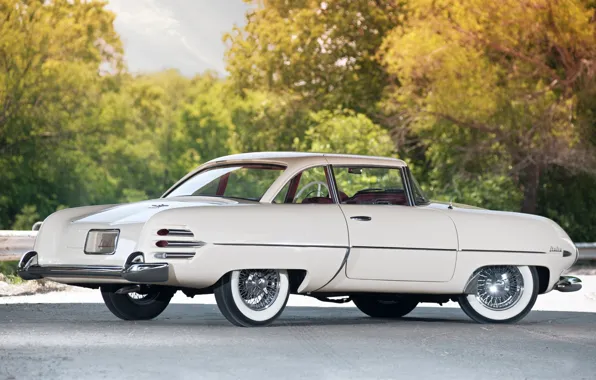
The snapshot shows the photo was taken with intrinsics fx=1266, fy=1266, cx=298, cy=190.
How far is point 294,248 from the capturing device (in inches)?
430

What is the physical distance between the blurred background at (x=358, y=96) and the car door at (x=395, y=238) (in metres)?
18.2

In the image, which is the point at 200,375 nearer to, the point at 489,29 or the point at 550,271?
the point at 550,271

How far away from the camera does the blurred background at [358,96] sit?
30.4 m

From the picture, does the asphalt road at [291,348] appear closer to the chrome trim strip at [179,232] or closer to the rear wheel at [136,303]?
the rear wheel at [136,303]

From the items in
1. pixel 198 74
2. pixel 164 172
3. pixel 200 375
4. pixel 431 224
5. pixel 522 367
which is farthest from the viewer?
pixel 198 74

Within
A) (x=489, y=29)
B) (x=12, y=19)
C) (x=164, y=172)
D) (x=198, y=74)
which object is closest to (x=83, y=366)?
(x=489, y=29)

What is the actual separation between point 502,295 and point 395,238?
1.60 meters

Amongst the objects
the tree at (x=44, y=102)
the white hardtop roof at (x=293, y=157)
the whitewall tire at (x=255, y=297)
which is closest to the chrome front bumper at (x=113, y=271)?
the whitewall tire at (x=255, y=297)

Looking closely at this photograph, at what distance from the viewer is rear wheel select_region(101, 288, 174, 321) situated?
1222cm

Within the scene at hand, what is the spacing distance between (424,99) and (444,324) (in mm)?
21268

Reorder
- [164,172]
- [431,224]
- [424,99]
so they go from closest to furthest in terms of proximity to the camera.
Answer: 1. [431,224]
2. [424,99]
3. [164,172]

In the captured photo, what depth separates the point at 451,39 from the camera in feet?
103

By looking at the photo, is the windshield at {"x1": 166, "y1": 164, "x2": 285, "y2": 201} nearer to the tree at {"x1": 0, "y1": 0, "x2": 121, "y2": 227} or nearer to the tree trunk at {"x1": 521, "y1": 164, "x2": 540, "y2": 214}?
the tree trunk at {"x1": 521, "y1": 164, "x2": 540, "y2": 214}

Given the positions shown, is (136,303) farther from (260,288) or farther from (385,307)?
(385,307)
